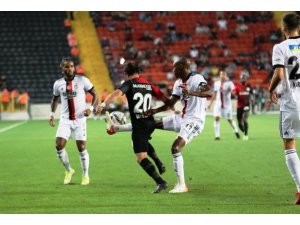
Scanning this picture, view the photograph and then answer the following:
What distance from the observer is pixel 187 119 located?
11094 mm

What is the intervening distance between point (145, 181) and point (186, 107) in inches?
64.9

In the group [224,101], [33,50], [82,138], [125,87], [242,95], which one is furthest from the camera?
[33,50]

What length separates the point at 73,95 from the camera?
1202 centimetres

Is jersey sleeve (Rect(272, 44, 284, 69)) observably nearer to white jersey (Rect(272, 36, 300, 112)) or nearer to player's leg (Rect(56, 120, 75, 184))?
white jersey (Rect(272, 36, 300, 112))

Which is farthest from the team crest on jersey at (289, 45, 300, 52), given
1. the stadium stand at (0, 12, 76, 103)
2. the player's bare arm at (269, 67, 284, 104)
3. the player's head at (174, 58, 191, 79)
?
the stadium stand at (0, 12, 76, 103)

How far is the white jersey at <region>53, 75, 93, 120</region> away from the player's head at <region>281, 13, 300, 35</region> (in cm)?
423

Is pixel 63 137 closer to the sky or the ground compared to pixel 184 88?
closer to the ground

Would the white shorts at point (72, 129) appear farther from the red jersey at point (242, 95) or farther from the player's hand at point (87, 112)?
the red jersey at point (242, 95)

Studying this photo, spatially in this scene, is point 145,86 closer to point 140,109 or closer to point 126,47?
point 140,109

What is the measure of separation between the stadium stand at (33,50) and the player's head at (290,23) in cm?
3211

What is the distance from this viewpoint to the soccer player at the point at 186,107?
1066 cm

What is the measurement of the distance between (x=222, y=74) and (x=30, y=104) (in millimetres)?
19422

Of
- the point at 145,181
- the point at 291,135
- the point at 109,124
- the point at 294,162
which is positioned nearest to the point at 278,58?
the point at 291,135

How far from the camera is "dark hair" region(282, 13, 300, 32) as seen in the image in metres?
8.89
